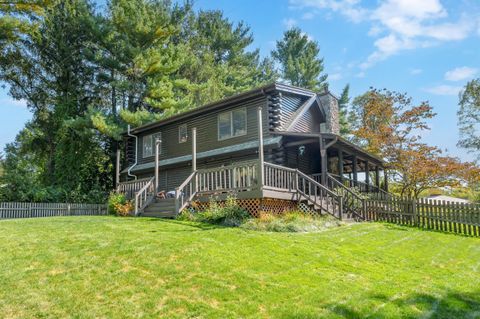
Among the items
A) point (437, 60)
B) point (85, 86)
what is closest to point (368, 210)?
point (437, 60)

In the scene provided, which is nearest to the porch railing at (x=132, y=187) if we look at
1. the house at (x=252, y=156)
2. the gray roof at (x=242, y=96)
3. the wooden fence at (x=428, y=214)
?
the house at (x=252, y=156)

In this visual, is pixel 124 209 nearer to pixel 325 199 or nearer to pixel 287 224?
pixel 287 224

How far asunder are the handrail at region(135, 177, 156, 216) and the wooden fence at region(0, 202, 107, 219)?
213 inches

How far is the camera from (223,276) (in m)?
5.92

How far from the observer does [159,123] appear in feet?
68.4

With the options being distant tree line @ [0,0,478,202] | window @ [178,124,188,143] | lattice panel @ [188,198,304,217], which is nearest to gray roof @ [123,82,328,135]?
window @ [178,124,188,143]

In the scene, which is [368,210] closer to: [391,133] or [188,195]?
[188,195]

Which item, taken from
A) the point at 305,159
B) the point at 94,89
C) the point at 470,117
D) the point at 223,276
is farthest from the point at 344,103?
the point at 223,276

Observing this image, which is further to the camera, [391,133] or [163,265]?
[391,133]

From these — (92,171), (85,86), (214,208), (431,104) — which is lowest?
(214,208)

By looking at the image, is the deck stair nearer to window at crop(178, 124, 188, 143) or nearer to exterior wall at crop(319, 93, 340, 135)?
exterior wall at crop(319, 93, 340, 135)

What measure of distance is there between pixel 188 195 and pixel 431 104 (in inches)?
778

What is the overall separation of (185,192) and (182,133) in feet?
23.6

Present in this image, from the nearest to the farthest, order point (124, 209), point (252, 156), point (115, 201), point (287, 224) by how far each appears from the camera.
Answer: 1. point (287, 224)
2. point (124, 209)
3. point (115, 201)
4. point (252, 156)
